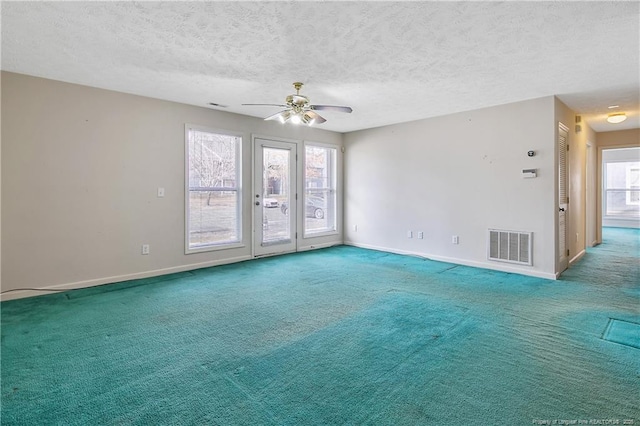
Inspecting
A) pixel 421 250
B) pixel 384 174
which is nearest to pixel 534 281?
pixel 421 250

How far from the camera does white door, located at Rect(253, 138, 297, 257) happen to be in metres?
5.84

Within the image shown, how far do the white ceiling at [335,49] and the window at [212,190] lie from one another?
0.88 m

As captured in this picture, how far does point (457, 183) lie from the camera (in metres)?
5.46

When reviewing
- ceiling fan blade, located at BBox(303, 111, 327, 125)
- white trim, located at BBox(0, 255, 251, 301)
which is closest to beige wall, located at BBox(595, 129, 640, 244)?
ceiling fan blade, located at BBox(303, 111, 327, 125)

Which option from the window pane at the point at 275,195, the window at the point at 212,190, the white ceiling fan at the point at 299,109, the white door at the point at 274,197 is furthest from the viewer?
the window pane at the point at 275,195

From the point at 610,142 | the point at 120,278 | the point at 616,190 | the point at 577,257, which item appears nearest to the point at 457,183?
the point at 577,257

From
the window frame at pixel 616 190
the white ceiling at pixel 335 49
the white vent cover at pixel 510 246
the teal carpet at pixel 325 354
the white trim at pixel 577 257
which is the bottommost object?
the teal carpet at pixel 325 354

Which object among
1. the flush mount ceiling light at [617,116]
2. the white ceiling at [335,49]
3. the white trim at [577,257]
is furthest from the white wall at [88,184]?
the flush mount ceiling light at [617,116]

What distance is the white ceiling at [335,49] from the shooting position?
2.38m

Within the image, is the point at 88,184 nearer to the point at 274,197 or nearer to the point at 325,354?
the point at 274,197

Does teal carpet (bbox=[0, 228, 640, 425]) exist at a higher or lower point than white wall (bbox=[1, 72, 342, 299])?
lower

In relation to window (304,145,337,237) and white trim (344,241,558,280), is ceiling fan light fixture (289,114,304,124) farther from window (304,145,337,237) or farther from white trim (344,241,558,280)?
white trim (344,241,558,280)

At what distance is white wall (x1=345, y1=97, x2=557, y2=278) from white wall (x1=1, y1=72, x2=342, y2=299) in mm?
3307

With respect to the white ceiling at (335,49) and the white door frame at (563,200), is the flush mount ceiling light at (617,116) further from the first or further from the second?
the white door frame at (563,200)
